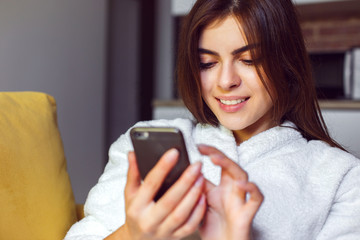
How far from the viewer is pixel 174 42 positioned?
3236mm

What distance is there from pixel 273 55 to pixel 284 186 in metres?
0.29

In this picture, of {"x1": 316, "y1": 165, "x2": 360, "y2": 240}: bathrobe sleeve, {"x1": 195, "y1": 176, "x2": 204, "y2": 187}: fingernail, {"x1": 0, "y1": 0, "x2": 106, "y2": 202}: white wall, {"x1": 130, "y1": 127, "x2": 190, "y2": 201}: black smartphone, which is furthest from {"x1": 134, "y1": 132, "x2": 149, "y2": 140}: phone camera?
{"x1": 0, "y1": 0, "x2": 106, "y2": 202}: white wall

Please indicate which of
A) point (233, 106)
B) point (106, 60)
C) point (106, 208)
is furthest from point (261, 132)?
point (106, 60)

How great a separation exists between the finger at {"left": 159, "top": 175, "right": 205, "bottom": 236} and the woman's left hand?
0.14 feet

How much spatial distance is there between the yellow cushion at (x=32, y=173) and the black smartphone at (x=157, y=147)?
361mm

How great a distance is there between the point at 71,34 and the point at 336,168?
6.66 feet

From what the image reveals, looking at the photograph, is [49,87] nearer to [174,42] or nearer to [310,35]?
[174,42]

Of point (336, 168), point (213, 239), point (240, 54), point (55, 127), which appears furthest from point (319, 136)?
point (55, 127)

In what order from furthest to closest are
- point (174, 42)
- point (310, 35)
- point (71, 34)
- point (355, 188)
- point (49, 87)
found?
point (174, 42) → point (310, 35) → point (71, 34) → point (49, 87) → point (355, 188)

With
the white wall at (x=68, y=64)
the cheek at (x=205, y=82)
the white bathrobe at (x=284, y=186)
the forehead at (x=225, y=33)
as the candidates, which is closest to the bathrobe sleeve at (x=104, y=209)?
the white bathrobe at (x=284, y=186)

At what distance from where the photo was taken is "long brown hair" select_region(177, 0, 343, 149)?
3.13 ft

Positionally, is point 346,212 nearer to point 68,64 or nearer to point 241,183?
point 241,183

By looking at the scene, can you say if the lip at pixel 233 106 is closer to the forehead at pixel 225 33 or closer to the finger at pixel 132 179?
the forehead at pixel 225 33

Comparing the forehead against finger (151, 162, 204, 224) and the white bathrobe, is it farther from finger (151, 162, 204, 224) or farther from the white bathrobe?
finger (151, 162, 204, 224)
